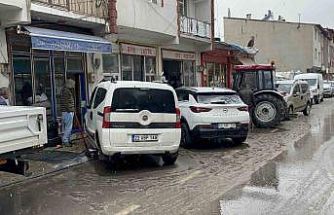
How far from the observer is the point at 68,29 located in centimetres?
1566

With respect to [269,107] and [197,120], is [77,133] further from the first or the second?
[269,107]

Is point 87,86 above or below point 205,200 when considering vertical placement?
above

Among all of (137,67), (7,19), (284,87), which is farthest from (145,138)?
(284,87)

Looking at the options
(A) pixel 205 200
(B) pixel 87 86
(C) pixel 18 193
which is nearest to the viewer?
(A) pixel 205 200

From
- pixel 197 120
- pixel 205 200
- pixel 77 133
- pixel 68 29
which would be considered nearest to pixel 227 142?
pixel 197 120

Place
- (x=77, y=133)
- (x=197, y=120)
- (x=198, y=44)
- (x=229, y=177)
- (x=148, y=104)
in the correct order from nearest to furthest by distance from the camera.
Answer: (x=229, y=177)
(x=148, y=104)
(x=197, y=120)
(x=77, y=133)
(x=198, y=44)

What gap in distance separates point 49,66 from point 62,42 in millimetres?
1863

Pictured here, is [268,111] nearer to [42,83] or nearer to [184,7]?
[42,83]

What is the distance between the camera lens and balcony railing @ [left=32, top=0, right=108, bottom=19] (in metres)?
13.7

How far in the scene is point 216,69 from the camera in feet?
104

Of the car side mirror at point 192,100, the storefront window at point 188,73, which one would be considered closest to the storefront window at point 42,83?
the car side mirror at point 192,100

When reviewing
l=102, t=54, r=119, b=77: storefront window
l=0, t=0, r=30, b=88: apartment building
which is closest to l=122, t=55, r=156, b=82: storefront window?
l=102, t=54, r=119, b=77: storefront window

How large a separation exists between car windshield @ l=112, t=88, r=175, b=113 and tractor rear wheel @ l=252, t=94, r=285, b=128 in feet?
30.6

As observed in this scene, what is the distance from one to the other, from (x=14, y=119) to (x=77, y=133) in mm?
8771
